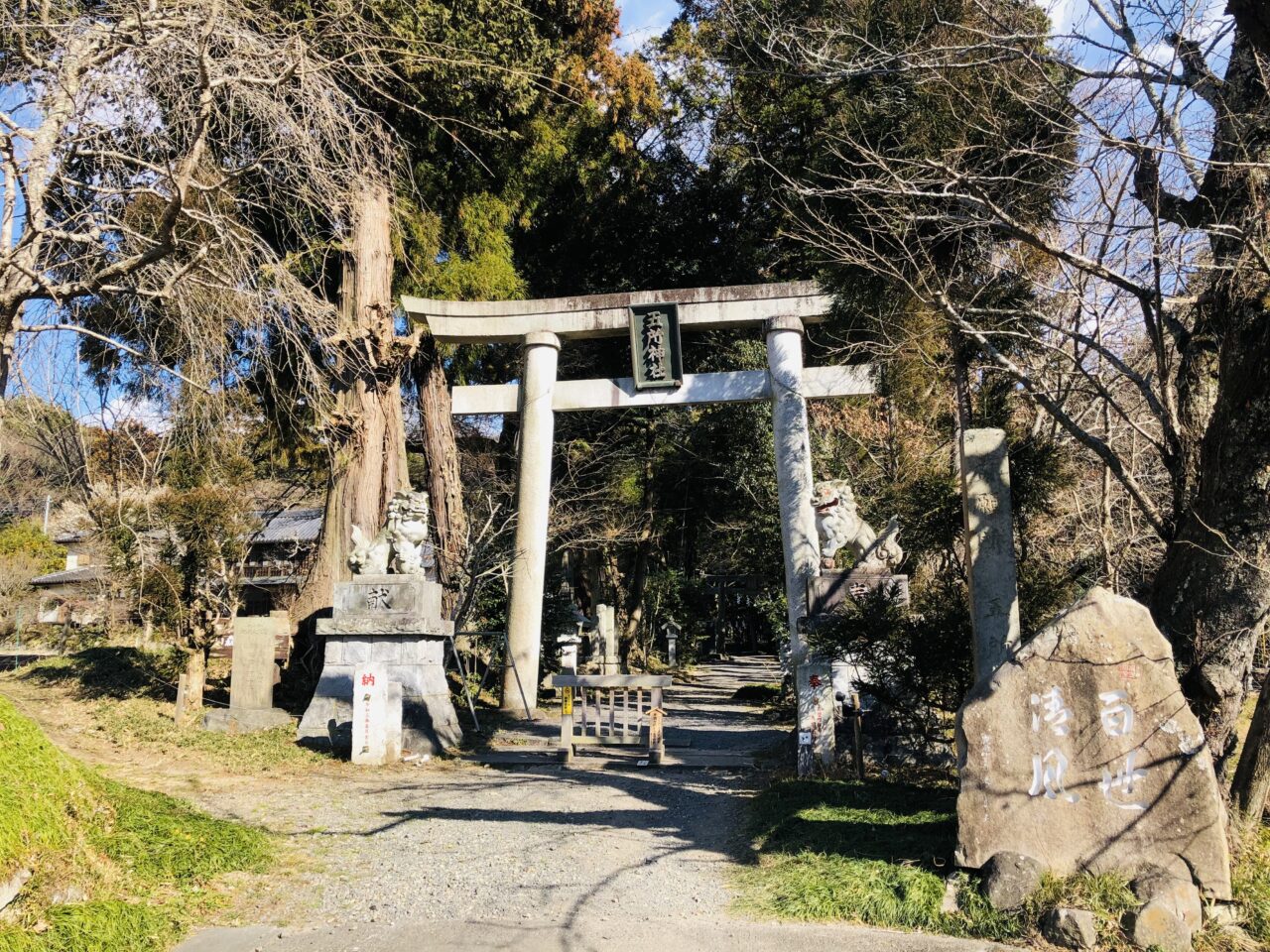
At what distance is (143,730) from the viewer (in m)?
9.84

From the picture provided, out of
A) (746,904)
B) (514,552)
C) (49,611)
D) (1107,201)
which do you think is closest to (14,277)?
(746,904)

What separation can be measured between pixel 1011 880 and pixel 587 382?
35.9 ft

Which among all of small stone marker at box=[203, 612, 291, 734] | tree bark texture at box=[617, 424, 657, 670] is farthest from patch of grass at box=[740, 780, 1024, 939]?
tree bark texture at box=[617, 424, 657, 670]

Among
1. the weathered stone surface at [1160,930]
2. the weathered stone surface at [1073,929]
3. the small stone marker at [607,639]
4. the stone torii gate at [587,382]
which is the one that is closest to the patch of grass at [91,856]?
the weathered stone surface at [1073,929]

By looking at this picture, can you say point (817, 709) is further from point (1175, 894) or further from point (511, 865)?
point (1175, 894)

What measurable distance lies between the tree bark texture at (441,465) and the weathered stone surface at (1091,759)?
11227 millimetres

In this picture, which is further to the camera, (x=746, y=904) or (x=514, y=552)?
(x=514, y=552)

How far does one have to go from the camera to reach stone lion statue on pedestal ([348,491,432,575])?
33.8ft

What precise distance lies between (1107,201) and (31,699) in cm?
1243

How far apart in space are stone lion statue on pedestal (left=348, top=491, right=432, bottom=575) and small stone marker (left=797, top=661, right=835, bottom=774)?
4479 millimetres

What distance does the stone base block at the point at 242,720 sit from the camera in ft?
33.9

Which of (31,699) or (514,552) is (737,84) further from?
(31,699)

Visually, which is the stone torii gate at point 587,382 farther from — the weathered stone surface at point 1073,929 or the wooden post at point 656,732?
the weathered stone surface at point 1073,929

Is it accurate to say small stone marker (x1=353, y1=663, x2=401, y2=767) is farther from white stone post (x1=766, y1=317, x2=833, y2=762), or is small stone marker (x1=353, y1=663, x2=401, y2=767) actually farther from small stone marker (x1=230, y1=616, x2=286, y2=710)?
white stone post (x1=766, y1=317, x2=833, y2=762)
